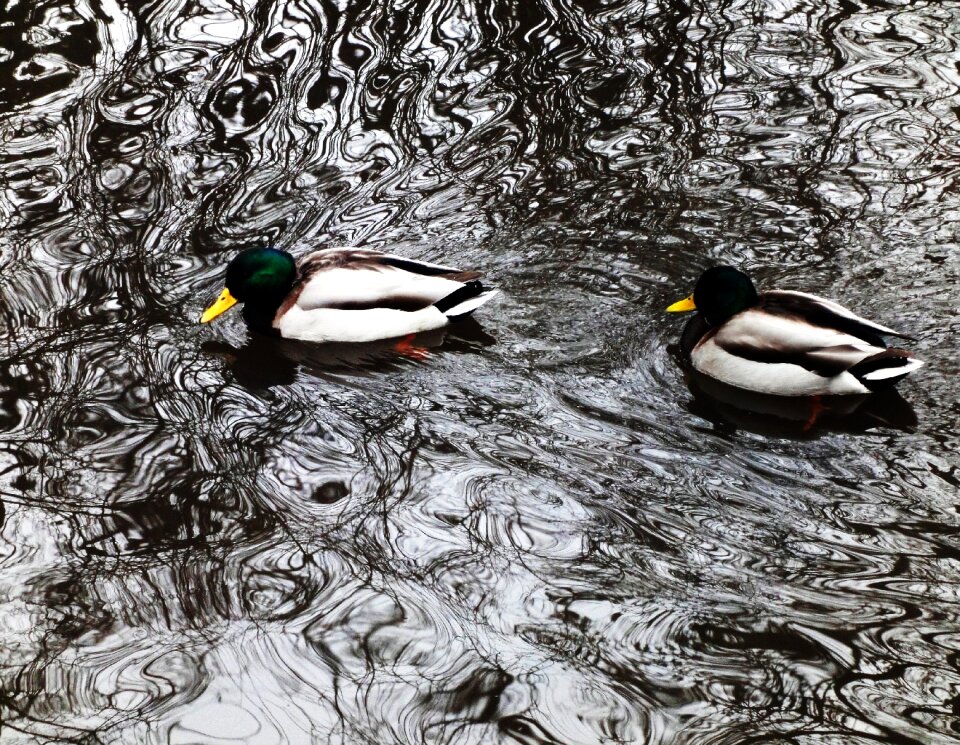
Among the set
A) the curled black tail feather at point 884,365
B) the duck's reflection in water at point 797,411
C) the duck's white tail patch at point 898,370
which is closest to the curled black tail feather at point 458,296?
the duck's reflection in water at point 797,411

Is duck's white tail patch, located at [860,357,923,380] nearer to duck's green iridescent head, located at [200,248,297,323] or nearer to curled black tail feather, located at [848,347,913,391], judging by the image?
curled black tail feather, located at [848,347,913,391]

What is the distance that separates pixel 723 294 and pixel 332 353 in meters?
2.21

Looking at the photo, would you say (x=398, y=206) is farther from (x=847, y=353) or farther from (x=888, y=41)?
(x=888, y=41)

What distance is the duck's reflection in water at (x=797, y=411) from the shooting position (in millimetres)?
5930

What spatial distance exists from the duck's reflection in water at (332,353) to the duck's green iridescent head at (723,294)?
1.20 metres

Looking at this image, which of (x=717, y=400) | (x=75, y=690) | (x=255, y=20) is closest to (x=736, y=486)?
(x=717, y=400)

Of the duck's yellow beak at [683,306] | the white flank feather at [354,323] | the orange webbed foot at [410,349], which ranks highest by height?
the duck's yellow beak at [683,306]

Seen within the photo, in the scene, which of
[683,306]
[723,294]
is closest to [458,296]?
[683,306]

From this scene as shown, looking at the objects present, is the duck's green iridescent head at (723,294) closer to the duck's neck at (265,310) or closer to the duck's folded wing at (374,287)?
the duck's folded wing at (374,287)

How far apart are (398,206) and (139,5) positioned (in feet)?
14.2

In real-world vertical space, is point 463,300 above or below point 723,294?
below

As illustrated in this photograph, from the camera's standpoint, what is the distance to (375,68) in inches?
374

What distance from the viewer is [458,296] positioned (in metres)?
6.85

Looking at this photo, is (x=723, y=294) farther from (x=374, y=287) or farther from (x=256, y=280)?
(x=256, y=280)
